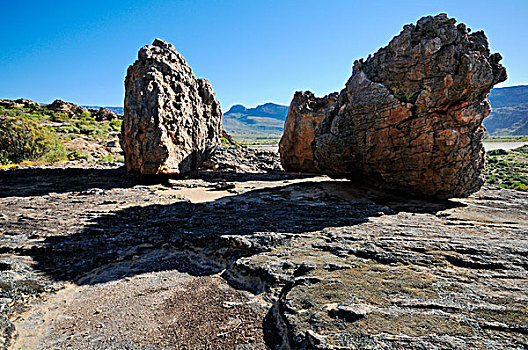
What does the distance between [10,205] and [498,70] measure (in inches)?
547

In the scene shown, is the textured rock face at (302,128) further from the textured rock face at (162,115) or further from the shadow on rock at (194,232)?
the shadow on rock at (194,232)

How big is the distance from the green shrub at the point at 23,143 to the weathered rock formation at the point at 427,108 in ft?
61.7

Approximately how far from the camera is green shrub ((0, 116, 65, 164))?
16859 mm

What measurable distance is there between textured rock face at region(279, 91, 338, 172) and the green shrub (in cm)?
1504

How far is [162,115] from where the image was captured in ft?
37.5

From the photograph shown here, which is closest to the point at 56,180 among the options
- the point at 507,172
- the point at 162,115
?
the point at 162,115

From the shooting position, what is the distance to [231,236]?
5328 millimetres

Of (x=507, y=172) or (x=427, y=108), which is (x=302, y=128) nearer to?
(x=427, y=108)

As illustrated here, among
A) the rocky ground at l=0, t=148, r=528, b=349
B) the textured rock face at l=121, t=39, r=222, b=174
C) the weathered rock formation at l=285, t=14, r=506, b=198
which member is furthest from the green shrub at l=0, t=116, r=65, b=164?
the weathered rock formation at l=285, t=14, r=506, b=198

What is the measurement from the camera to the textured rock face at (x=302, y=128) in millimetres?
16469

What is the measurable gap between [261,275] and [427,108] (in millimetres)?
7009

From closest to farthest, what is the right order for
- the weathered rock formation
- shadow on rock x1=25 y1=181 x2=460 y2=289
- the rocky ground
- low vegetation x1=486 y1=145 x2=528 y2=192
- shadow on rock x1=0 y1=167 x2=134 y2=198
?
the rocky ground < shadow on rock x1=25 y1=181 x2=460 y2=289 < the weathered rock formation < shadow on rock x1=0 y1=167 x2=134 y2=198 < low vegetation x1=486 y1=145 x2=528 y2=192

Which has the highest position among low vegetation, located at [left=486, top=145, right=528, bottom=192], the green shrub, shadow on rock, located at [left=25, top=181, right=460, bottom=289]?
the green shrub

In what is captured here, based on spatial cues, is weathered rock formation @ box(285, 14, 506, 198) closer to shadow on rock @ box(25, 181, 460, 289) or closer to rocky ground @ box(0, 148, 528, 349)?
shadow on rock @ box(25, 181, 460, 289)
